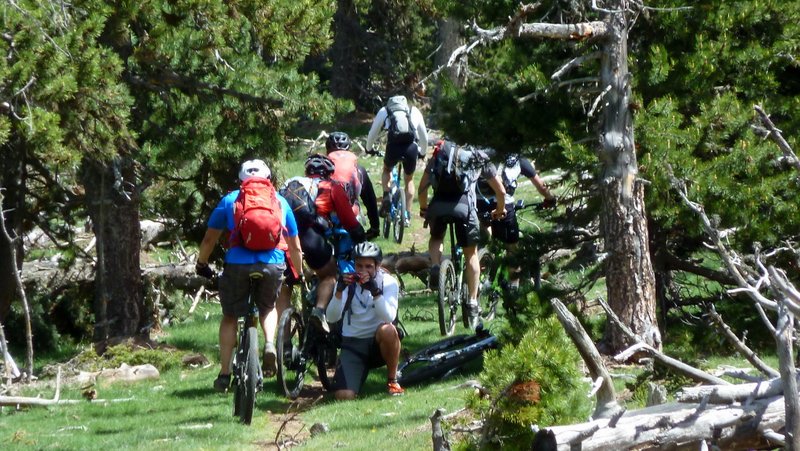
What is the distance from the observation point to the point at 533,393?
673 centimetres

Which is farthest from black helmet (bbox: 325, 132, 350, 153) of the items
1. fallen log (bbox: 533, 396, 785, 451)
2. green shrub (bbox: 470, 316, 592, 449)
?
fallen log (bbox: 533, 396, 785, 451)

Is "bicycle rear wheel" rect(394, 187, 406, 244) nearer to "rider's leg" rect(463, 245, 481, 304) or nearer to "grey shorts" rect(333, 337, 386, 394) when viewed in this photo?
"rider's leg" rect(463, 245, 481, 304)

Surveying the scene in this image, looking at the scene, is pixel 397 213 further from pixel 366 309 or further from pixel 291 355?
pixel 366 309

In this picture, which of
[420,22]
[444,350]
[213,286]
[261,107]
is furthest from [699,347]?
[420,22]

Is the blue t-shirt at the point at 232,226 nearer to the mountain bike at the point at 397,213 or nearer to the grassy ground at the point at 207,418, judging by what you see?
the grassy ground at the point at 207,418

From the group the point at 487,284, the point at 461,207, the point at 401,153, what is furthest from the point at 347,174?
the point at 401,153

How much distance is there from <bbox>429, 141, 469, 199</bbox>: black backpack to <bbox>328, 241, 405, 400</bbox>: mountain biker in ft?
→ 6.92

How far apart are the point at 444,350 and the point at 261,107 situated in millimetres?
3314

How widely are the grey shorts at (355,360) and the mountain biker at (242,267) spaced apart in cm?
64

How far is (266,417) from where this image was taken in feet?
32.9

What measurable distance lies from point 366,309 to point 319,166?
5.13 feet

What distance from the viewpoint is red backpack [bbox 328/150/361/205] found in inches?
460

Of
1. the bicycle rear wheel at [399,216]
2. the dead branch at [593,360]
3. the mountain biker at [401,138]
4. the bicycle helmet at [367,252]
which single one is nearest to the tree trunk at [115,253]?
the mountain biker at [401,138]

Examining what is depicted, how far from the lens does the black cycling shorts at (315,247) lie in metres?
11.5
